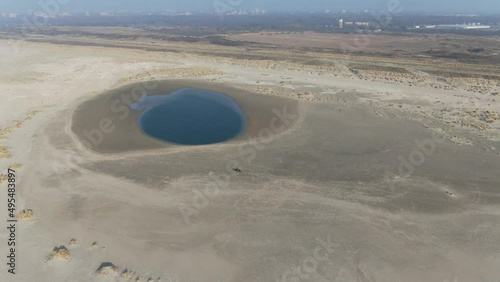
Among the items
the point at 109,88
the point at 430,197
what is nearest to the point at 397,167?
the point at 430,197

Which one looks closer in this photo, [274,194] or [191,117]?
[274,194]

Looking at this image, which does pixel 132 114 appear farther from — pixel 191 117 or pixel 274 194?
pixel 274 194

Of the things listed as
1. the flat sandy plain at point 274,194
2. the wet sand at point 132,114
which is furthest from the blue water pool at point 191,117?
the flat sandy plain at point 274,194

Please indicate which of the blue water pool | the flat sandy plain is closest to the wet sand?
the flat sandy plain

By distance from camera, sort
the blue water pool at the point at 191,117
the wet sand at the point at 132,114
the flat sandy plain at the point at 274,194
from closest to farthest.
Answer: the flat sandy plain at the point at 274,194 < the wet sand at the point at 132,114 < the blue water pool at the point at 191,117

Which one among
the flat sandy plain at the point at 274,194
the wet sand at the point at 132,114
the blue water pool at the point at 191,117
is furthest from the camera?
the blue water pool at the point at 191,117

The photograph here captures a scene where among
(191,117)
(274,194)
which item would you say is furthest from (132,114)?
(274,194)

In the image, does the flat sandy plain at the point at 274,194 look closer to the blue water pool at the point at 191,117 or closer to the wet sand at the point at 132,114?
the wet sand at the point at 132,114

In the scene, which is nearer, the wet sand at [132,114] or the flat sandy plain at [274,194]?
the flat sandy plain at [274,194]

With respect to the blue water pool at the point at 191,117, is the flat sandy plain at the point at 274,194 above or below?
below
